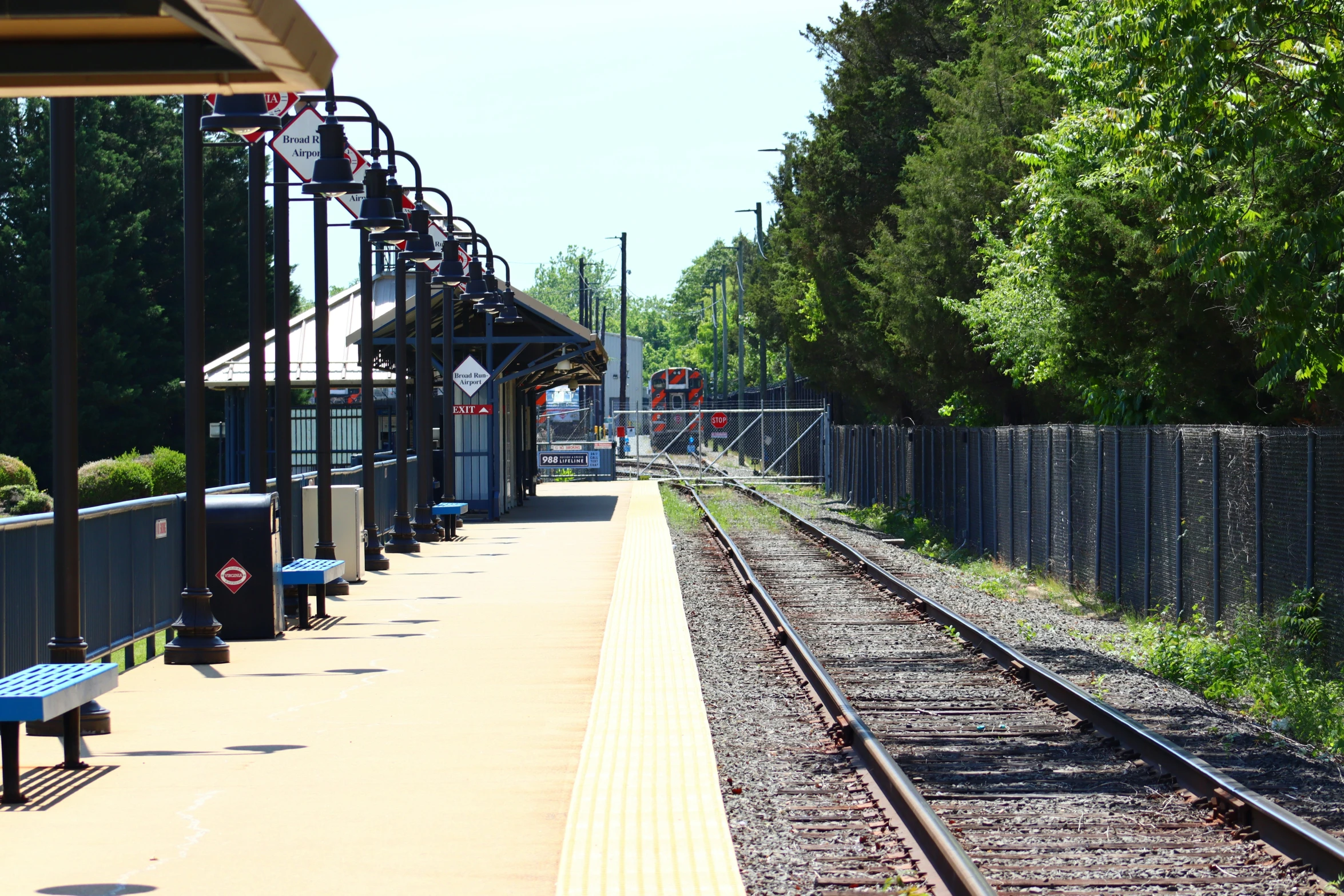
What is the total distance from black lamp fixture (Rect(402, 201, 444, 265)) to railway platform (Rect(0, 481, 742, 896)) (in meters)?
7.63

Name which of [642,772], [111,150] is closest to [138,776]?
[642,772]

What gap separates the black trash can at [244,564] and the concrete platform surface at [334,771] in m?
0.37

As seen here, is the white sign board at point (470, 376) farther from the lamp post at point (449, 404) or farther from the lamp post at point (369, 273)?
the lamp post at point (369, 273)

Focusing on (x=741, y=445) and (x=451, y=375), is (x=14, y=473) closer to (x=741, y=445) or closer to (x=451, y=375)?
(x=451, y=375)

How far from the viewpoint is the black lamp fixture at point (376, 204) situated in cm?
1680

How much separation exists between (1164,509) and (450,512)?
13.9m

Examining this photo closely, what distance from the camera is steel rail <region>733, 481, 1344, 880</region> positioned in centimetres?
666

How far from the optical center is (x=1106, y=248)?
17.6 meters

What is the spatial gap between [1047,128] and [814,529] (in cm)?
947

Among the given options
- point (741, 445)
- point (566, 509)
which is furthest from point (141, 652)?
point (741, 445)

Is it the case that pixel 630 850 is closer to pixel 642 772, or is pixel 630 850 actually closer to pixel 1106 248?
pixel 642 772

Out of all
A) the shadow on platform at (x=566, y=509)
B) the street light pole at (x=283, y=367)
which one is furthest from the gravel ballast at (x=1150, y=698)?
the shadow on platform at (x=566, y=509)

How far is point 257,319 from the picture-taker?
14.6m

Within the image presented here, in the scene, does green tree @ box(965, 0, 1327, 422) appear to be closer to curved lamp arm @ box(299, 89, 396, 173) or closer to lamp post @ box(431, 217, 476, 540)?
curved lamp arm @ box(299, 89, 396, 173)
